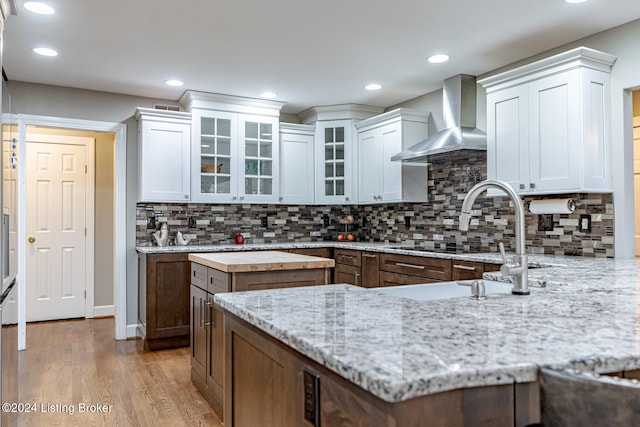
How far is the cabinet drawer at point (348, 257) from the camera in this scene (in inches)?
179

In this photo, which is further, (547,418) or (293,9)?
(293,9)

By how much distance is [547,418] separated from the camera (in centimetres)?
80

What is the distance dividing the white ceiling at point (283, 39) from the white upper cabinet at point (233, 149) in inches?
11.9

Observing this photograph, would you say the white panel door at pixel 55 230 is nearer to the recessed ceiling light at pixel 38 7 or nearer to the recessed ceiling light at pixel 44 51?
the recessed ceiling light at pixel 44 51

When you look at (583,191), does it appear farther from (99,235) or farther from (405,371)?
(99,235)

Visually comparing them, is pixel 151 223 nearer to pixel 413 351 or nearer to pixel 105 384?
pixel 105 384

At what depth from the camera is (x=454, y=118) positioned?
13.7 feet

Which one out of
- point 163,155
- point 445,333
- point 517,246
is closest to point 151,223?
point 163,155

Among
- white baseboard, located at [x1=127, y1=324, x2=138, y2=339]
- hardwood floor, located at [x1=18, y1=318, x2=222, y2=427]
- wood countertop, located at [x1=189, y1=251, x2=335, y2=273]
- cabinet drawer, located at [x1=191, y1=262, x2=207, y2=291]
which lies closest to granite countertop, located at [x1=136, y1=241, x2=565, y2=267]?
white baseboard, located at [x1=127, y1=324, x2=138, y2=339]

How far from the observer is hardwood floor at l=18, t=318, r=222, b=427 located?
8.99 feet

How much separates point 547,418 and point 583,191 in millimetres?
2672

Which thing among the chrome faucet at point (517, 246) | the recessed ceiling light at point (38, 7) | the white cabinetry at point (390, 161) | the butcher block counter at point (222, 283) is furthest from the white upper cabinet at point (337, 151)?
the chrome faucet at point (517, 246)

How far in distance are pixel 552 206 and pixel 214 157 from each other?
3.15 meters

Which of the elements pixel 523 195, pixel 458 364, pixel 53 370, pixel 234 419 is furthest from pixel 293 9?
pixel 53 370
